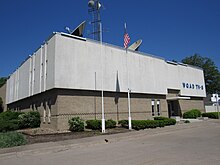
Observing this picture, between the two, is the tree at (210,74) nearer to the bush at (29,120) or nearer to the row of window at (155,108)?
the row of window at (155,108)

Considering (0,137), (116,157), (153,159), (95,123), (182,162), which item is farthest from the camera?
(95,123)

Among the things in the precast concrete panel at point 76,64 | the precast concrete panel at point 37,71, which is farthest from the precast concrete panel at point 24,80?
the precast concrete panel at point 76,64

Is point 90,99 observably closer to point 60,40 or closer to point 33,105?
point 60,40

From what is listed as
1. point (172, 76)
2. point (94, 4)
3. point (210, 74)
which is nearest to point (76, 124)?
point (94, 4)

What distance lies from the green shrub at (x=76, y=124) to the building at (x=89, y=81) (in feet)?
2.51

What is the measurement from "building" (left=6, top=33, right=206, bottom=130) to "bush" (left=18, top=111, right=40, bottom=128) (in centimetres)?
71

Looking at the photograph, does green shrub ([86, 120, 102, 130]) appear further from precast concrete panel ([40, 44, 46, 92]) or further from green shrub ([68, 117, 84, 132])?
precast concrete panel ([40, 44, 46, 92])

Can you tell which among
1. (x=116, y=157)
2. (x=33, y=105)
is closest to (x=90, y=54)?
(x=33, y=105)

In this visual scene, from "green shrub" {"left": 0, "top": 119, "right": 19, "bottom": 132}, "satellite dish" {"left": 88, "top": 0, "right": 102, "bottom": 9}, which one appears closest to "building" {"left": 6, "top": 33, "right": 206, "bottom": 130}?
"green shrub" {"left": 0, "top": 119, "right": 19, "bottom": 132}

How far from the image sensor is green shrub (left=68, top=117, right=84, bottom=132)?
1839 centimetres

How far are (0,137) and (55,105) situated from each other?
765 centimetres

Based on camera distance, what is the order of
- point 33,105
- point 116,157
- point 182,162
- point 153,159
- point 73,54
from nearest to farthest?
point 182,162 → point 153,159 → point 116,157 → point 73,54 → point 33,105

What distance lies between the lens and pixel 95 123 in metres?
19.0

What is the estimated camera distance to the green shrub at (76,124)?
18391 millimetres
